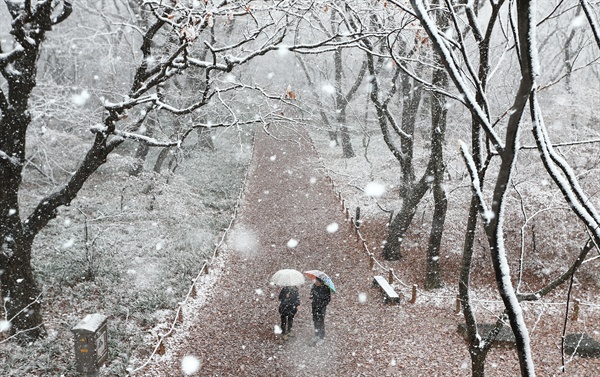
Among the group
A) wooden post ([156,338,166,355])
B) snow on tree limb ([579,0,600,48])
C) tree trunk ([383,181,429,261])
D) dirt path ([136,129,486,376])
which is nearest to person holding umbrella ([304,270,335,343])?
dirt path ([136,129,486,376])

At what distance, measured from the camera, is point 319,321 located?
29.0 feet

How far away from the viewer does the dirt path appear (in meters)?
8.18

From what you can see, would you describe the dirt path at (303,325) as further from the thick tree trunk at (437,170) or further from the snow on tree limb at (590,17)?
the snow on tree limb at (590,17)

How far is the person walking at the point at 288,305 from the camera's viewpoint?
875 cm

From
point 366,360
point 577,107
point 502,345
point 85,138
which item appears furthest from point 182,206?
point 577,107

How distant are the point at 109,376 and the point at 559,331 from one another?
10.8 meters

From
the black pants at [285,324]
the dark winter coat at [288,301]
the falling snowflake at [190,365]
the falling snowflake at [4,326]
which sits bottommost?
the falling snowflake at [190,365]

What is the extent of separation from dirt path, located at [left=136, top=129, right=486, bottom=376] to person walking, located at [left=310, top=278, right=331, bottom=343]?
27 centimetres

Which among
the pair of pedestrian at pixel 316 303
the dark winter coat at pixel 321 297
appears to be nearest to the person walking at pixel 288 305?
the pair of pedestrian at pixel 316 303

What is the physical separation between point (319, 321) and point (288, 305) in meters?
0.80

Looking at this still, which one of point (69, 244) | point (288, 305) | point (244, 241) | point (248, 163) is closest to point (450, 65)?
point (288, 305)

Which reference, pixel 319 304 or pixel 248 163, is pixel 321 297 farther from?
pixel 248 163

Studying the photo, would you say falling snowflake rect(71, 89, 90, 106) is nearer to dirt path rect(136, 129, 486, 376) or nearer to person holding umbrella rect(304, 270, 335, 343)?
dirt path rect(136, 129, 486, 376)

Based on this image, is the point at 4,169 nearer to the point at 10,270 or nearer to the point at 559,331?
the point at 10,270
